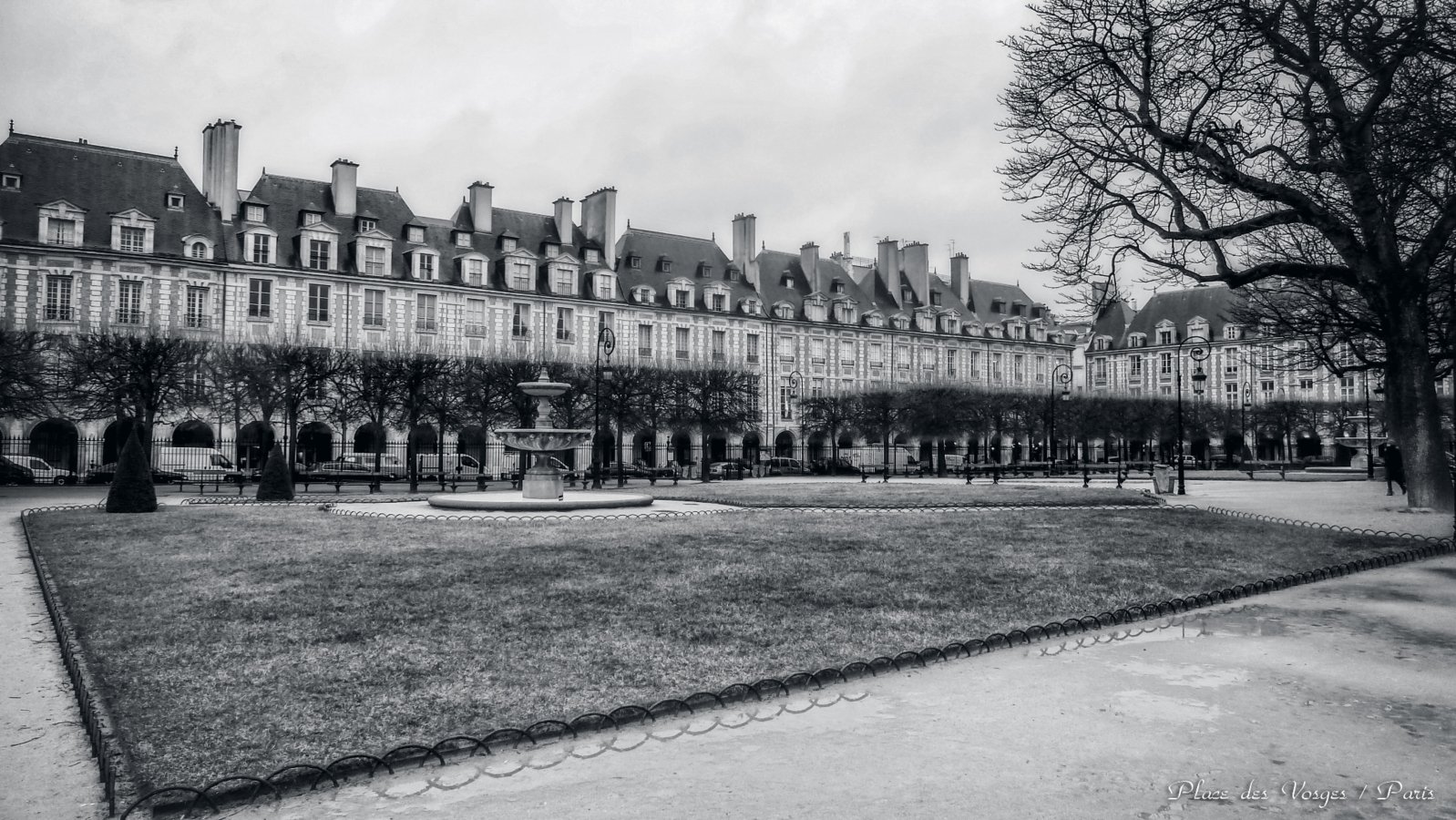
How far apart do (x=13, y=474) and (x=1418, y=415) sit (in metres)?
34.2

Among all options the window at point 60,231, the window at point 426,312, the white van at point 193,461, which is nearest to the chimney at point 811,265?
the window at point 426,312

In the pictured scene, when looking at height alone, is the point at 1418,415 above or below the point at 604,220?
below

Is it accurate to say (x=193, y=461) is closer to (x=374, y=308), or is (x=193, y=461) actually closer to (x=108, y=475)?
(x=108, y=475)

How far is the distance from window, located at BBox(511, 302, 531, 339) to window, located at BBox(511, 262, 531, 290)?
2.95 ft

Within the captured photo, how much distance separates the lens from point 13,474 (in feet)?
90.9

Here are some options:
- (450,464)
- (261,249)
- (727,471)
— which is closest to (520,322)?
(450,464)

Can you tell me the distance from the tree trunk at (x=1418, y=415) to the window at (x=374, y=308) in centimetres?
3561

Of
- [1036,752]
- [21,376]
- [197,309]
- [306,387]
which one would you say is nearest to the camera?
[1036,752]

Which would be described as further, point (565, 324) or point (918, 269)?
point (918, 269)

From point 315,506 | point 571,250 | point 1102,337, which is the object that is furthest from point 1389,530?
point 1102,337

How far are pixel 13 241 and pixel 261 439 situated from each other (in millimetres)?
11973

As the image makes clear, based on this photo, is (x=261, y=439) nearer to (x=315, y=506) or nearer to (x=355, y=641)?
(x=315, y=506)

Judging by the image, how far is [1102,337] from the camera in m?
70.0

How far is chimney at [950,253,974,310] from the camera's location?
202 ft
